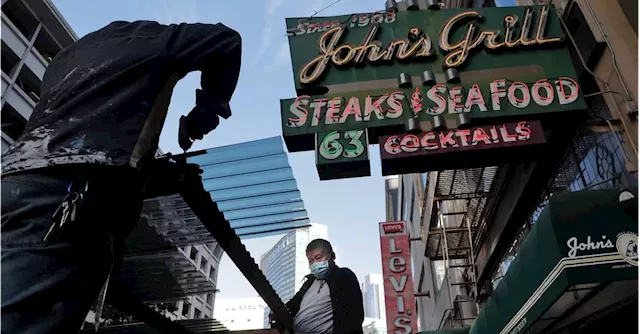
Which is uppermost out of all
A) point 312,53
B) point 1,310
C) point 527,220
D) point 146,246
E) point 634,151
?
point 312,53

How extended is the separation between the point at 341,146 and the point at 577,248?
402 cm

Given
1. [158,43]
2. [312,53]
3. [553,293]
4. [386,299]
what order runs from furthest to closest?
[386,299] → [312,53] → [553,293] → [158,43]

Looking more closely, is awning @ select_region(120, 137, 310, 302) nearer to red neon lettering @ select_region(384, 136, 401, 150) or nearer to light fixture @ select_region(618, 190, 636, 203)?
red neon lettering @ select_region(384, 136, 401, 150)

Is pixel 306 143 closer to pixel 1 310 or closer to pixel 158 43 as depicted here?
pixel 158 43

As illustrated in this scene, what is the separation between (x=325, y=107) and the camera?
8.86m

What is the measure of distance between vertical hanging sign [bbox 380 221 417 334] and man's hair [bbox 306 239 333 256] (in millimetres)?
13124

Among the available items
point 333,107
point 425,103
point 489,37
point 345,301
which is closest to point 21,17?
point 333,107

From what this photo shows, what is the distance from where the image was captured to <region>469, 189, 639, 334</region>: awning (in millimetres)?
4930

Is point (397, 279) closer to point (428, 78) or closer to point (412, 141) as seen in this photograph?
point (428, 78)

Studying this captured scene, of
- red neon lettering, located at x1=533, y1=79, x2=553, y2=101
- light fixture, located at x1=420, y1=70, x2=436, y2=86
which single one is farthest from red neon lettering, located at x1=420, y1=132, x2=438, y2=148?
red neon lettering, located at x1=533, y1=79, x2=553, y2=101

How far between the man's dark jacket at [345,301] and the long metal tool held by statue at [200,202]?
2.09ft

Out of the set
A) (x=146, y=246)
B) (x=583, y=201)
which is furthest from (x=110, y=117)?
(x=583, y=201)

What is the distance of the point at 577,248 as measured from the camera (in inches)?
200

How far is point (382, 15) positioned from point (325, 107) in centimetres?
273
